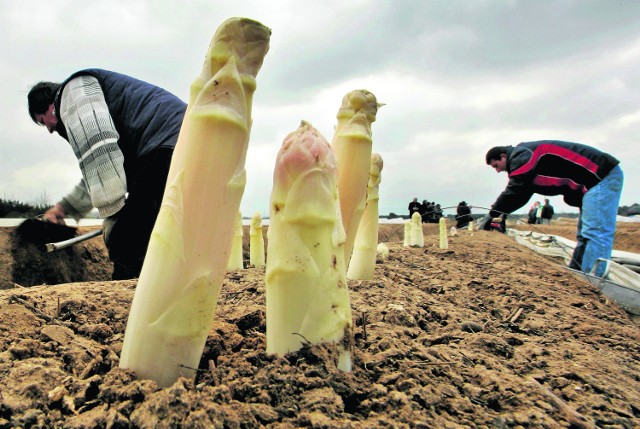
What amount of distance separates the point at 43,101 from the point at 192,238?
3.95 meters

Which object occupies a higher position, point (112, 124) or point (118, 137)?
point (112, 124)

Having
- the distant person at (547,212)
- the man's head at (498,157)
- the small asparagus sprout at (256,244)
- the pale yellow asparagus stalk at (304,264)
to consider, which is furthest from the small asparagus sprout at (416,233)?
the distant person at (547,212)

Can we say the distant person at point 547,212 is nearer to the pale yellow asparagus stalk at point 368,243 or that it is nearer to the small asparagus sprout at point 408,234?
the small asparagus sprout at point 408,234

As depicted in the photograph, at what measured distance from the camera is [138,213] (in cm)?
375

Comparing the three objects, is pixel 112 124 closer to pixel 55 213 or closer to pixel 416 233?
pixel 55 213

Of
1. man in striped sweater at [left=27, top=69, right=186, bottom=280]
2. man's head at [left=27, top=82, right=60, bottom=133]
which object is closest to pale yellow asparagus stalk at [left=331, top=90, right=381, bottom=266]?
man in striped sweater at [left=27, top=69, right=186, bottom=280]

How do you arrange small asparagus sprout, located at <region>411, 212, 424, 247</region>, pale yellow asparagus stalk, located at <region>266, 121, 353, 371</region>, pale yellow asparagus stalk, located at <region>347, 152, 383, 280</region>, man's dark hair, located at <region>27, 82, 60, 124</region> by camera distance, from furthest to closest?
small asparagus sprout, located at <region>411, 212, 424, 247</region> < man's dark hair, located at <region>27, 82, 60, 124</region> < pale yellow asparagus stalk, located at <region>347, 152, 383, 280</region> < pale yellow asparagus stalk, located at <region>266, 121, 353, 371</region>

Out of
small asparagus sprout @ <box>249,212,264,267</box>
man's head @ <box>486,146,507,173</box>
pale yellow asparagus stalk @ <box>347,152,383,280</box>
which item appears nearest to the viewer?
pale yellow asparagus stalk @ <box>347,152,383,280</box>

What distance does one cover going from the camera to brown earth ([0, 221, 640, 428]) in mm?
886

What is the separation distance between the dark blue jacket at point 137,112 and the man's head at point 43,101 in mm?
411

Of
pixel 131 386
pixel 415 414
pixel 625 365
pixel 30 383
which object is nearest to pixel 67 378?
pixel 30 383

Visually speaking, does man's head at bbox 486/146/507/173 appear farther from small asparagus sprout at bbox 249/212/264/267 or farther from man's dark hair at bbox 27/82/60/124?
man's dark hair at bbox 27/82/60/124

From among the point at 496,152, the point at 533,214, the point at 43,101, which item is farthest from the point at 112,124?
the point at 533,214

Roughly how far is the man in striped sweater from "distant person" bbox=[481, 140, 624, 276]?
5.28m
